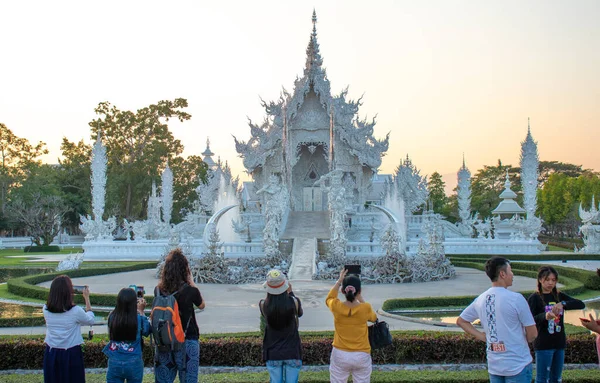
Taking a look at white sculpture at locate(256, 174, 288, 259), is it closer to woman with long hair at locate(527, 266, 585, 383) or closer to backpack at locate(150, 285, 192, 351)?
backpack at locate(150, 285, 192, 351)

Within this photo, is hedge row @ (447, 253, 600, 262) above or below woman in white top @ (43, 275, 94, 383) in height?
below

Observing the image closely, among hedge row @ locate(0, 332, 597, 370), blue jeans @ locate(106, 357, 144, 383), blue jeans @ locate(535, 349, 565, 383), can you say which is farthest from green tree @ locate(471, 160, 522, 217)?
blue jeans @ locate(106, 357, 144, 383)

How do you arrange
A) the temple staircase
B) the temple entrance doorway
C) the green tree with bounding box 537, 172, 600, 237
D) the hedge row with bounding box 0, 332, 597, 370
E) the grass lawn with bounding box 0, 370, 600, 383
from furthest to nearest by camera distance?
the green tree with bounding box 537, 172, 600, 237 → the temple entrance doorway → the temple staircase → the hedge row with bounding box 0, 332, 597, 370 → the grass lawn with bounding box 0, 370, 600, 383

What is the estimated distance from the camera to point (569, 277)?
19.2 metres

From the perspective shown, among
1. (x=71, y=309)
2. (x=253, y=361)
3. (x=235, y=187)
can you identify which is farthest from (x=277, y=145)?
(x=71, y=309)

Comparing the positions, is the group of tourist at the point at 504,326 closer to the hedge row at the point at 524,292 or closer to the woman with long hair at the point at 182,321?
the woman with long hair at the point at 182,321

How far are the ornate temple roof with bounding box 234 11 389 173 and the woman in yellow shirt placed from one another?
29.6 m

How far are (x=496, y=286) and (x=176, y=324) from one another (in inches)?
114

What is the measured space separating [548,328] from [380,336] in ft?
5.30

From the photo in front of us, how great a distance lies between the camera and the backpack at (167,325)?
19.1ft

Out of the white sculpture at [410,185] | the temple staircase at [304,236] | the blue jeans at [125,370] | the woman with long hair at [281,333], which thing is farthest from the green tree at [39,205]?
the woman with long hair at [281,333]

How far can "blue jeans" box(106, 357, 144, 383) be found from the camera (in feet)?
19.0

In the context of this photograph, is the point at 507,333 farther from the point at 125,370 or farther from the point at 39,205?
the point at 39,205

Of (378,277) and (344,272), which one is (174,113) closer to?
(378,277)
